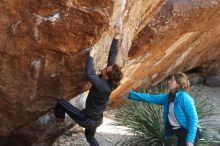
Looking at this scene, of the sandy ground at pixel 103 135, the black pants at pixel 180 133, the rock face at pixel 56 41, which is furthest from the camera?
the sandy ground at pixel 103 135

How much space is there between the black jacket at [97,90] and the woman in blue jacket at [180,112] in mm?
796

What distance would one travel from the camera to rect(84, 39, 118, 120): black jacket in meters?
6.52

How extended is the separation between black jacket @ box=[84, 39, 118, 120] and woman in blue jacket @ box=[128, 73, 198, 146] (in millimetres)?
796

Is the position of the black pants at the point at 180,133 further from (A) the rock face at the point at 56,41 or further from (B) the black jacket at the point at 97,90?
(A) the rock face at the point at 56,41

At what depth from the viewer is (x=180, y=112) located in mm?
6699

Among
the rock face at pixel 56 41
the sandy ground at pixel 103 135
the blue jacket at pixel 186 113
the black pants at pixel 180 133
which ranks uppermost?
the rock face at pixel 56 41

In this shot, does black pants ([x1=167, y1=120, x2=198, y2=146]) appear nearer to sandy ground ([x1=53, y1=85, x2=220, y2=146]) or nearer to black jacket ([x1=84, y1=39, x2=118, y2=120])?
Answer: black jacket ([x1=84, y1=39, x2=118, y2=120])

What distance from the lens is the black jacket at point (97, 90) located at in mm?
6523

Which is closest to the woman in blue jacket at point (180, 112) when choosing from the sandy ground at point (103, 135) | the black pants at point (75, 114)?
the black pants at point (75, 114)

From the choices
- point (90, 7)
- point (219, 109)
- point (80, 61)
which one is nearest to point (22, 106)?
point (80, 61)

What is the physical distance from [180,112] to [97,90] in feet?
3.62

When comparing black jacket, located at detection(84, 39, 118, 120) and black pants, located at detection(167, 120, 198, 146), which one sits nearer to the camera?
black jacket, located at detection(84, 39, 118, 120)

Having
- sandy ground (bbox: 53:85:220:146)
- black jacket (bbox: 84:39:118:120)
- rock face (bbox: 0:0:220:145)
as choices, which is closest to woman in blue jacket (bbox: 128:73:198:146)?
black jacket (bbox: 84:39:118:120)

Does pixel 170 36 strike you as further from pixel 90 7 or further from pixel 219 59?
pixel 219 59
